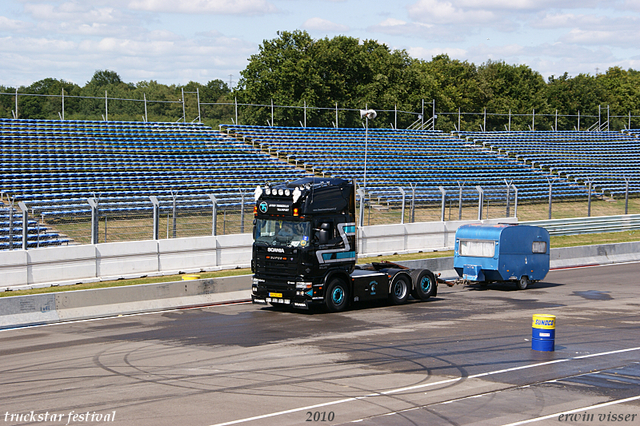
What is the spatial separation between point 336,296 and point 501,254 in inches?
257

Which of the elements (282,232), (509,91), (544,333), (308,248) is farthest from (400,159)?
(509,91)

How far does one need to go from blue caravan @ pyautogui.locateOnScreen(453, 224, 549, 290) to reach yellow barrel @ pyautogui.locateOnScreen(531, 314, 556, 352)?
8.67 m

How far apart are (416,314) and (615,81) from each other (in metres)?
103

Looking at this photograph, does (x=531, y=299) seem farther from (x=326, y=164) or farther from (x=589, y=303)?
(x=326, y=164)

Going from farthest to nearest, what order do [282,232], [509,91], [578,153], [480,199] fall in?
[509,91] < [578,153] < [480,199] < [282,232]

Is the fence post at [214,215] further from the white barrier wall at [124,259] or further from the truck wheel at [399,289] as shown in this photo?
the truck wheel at [399,289]

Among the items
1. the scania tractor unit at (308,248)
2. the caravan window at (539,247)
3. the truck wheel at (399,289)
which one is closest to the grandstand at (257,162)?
the scania tractor unit at (308,248)

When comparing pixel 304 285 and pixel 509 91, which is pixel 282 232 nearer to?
pixel 304 285

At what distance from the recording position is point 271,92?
2677 inches

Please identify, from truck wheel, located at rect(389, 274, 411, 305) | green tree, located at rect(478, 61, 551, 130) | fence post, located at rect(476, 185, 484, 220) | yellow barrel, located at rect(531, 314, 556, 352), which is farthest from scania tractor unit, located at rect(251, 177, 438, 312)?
green tree, located at rect(478, 61, 551, 130)

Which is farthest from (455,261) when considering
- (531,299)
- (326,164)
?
(326,164)

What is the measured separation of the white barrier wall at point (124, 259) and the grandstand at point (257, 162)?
4.49 feet

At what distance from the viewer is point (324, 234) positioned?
17516 millimetres

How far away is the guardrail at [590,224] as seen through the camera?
35.3 meters
